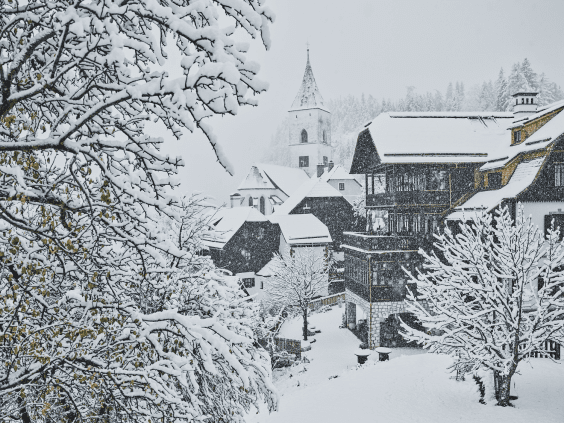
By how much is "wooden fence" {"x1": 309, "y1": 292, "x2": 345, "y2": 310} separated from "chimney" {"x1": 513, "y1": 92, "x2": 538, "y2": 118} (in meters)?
17.4

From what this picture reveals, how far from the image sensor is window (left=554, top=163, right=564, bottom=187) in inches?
778

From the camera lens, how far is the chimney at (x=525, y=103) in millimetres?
26016

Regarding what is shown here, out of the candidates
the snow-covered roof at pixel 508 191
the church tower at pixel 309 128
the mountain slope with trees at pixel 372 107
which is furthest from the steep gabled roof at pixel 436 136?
the mountain slope with trees at pixel 372 107

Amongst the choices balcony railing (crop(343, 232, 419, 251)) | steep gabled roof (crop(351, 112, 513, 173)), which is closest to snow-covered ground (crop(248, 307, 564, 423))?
balcony railing (crop(343, 232, 419, 251))

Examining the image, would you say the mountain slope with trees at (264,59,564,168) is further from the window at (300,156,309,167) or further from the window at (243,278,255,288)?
the window at (243,278,255,288)

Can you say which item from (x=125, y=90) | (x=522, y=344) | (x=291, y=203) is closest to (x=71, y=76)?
(x=125, y=90)

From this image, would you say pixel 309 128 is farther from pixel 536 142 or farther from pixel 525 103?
pixel 536 142

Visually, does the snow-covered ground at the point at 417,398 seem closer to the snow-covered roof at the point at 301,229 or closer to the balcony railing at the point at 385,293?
the balcony railing at the point at 385,293

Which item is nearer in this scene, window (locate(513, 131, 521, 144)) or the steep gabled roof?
window (locate(513, 131, 521, 144))

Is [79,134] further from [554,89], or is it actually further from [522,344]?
[554,89]

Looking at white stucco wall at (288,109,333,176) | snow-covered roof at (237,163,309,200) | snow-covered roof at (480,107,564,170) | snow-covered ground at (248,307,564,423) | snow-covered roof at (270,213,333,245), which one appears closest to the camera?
snow-covered ground at (248,307,564,423)

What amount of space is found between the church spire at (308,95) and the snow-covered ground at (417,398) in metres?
61.5

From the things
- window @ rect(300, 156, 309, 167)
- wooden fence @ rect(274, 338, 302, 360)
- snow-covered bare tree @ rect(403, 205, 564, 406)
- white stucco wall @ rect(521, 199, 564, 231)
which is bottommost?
wooden fence @ rect(274, 338, 302, 360)

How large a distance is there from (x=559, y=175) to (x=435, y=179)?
592cm
